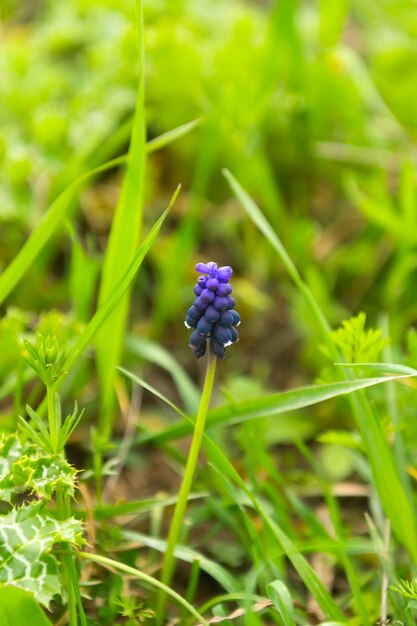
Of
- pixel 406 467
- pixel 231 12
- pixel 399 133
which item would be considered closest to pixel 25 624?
pixel 406 467

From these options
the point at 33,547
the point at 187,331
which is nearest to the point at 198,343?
the point at 33,547

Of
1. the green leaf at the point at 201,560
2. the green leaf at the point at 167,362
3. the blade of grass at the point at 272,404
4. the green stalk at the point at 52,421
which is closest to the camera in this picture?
the green stalk at the point at 52,421

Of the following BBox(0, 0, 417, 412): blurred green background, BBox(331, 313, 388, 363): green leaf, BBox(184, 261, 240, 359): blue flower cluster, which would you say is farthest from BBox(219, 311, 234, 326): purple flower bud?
BBox(0, 0, 417, 412): blurred green background

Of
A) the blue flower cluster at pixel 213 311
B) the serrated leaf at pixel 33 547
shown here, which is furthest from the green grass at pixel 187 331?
the blue flower cluster at pixel 213 311

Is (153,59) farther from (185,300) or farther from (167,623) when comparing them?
(167,623)

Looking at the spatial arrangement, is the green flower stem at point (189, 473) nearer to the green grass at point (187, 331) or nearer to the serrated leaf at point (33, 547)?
the green grass at point (187, 331)

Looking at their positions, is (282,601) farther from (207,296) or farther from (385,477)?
(207,296)
